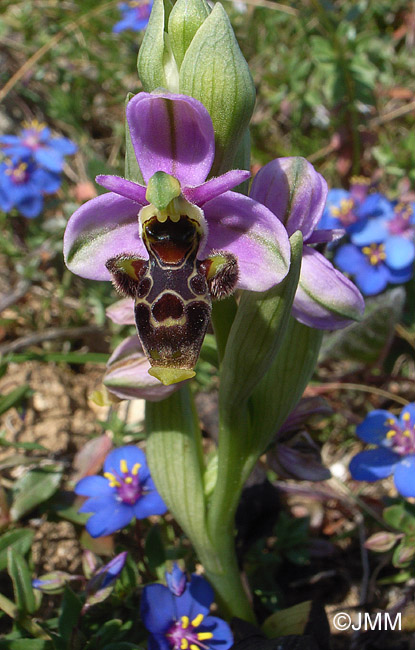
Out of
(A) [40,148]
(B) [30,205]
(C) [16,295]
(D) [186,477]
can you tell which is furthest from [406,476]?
(A) [40,148]

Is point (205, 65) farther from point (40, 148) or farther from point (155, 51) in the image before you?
point (40, 148)

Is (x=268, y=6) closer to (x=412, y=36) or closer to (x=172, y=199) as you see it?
(x=412, y=36)

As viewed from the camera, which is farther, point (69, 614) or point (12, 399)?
point (12, 399)

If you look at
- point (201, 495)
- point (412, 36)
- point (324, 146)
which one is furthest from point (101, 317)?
point (412, 36)

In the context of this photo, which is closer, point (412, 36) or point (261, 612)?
point (261, 612)

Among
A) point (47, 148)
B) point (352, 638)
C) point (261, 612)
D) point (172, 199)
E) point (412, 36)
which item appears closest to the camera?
point (172, 199)

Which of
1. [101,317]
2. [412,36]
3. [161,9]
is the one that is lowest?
[101,317]

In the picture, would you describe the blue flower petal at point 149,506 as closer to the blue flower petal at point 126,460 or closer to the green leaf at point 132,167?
the blue flower petal at point 126,460
